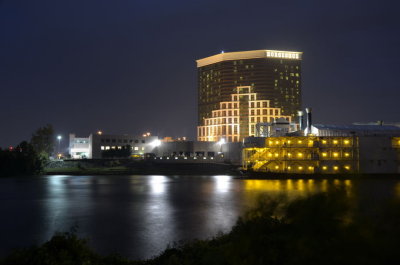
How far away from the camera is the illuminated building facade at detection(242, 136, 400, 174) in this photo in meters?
73.5

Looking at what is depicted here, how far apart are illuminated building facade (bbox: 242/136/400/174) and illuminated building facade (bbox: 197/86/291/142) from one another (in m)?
97.8

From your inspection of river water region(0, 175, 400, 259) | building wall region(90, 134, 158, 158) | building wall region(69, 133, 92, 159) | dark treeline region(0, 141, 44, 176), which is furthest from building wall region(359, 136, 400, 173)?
building wall region(69, 133, 92, 159)

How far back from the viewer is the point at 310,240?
6.91 meters

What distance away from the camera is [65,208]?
37.6m

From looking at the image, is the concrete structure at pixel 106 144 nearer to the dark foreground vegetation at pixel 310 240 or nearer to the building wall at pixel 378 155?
the building wall at pixel 378 155

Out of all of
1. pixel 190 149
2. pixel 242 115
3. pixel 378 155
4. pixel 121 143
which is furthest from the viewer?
pixel 242 115

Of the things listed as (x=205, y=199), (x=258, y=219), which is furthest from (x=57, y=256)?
(x=205, y=199)

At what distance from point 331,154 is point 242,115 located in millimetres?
104526

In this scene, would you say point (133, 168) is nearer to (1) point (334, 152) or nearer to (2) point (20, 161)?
(2) point (20, 161)

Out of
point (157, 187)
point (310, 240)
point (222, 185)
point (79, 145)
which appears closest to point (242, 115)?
point (79, 145)

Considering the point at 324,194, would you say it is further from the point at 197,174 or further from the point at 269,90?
the point at 269,90

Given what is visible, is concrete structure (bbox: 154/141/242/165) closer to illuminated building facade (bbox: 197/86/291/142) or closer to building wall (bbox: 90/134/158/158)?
building wall (bbox: 90/134/158/158)

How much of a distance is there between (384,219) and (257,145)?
7857 centimetres

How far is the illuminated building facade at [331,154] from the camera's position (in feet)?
241
